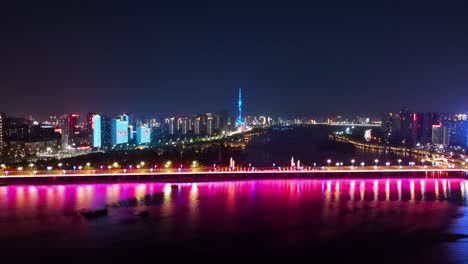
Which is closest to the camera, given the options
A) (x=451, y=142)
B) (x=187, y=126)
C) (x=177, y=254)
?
(x=177, y=254)

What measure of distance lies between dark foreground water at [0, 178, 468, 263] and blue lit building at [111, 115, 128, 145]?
14020mm

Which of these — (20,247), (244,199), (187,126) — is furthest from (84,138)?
(20,247)

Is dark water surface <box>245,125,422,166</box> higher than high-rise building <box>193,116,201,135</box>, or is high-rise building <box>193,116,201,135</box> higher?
high-rise building <box>193,116,201,135</box>

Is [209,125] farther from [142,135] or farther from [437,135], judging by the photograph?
[437,135]

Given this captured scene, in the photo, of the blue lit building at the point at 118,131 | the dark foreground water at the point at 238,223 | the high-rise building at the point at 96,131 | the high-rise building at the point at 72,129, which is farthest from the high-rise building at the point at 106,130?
the dark foreground water at the point at 238,223

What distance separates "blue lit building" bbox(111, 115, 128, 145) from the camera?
2411 cm

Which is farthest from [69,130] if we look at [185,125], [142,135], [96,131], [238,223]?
[238,223]

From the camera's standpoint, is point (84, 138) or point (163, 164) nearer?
point (163, 164)

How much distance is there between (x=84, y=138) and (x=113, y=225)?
56.5 feet

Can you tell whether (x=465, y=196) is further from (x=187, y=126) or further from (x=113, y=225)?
(x=187, y=126)

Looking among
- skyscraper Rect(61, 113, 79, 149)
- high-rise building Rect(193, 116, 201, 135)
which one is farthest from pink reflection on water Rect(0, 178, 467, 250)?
high-rise building Rect(193, 116, 201, 135)

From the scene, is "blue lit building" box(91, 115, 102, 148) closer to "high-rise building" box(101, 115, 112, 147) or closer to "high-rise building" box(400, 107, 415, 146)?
"high-rise building" box(101, 115, 112, 147)

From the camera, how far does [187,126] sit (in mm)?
36188

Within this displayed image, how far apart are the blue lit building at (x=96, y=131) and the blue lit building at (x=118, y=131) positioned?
1247mm
